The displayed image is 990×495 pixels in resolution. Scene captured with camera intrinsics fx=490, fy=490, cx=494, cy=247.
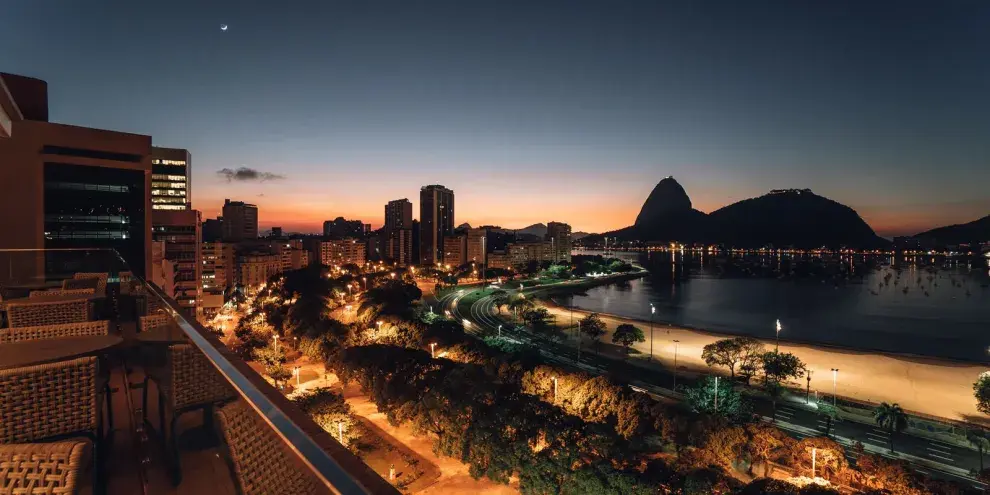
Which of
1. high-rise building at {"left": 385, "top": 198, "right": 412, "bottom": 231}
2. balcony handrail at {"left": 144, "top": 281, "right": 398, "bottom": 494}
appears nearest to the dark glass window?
balcony handrail at {"left": 144, "top": 281, "right": 398, "bottom": 494}

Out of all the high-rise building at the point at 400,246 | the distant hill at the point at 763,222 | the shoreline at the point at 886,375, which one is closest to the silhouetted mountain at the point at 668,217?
the distant hill at the point at 763,222

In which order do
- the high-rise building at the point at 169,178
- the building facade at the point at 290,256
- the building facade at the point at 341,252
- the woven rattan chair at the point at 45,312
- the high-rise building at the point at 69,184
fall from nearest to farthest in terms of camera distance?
the woven rattan chair at the point at 45,312, the high-rise building at the point at 69,184, the high-rise building at the point at 169,178, the building facade at the point at 290,256, the building facade at the point at 341,252

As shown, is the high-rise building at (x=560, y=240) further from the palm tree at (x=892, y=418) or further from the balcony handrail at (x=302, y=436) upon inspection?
the balcony handrail at (x=302, y=436)

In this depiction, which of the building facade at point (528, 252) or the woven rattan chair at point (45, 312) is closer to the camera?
the woven rattan chair at point (45, 312)

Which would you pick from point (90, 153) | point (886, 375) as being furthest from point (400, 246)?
point (886, 375)

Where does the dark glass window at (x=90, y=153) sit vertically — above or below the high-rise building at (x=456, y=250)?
above

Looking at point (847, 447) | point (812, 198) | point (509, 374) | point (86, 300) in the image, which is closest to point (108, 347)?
point (86, 300)

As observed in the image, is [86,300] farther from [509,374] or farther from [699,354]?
[699,354]

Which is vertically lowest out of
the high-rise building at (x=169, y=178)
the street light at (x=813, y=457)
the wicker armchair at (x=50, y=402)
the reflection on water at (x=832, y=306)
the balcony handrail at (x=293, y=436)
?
the reflection on water at (x=832, y=306)
